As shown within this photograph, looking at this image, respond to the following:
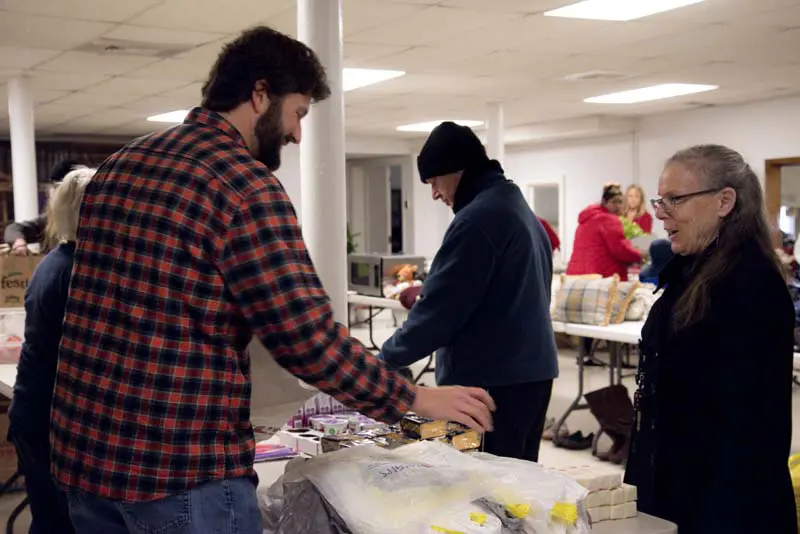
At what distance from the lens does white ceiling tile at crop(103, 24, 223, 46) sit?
5.82 m

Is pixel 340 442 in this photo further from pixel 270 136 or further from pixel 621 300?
pixel 621 300

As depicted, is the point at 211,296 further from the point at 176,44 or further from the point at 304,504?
the point at 176,44

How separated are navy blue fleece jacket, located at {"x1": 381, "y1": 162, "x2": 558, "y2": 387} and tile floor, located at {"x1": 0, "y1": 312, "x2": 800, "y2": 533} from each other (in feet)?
3.61

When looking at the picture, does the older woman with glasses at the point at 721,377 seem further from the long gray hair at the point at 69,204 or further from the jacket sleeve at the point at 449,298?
the long gray hair at the point at 69,204

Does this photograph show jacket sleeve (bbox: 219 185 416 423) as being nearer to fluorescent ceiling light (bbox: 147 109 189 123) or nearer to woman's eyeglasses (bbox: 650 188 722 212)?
woman's eyeglasses (bbox: 650 188 722 212)

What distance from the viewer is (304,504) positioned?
5.11 feet

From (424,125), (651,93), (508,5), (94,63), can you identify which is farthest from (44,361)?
(424,125)

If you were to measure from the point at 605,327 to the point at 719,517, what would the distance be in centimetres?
321

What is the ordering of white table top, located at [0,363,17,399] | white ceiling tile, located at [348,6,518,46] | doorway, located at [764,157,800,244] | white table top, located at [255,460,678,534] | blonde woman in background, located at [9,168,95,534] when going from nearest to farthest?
white table top, located at [255,460,678,534], blonde woman in background, located at [9,168,95,534], white table top, located at [0,363,17,399], white ceiling tile, located at [348,6,518,46], doorway, located at [764,157,800,244]

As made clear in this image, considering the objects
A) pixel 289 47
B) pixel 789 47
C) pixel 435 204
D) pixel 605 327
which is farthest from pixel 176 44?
pixel 435 204

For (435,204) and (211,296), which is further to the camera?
(435,204)

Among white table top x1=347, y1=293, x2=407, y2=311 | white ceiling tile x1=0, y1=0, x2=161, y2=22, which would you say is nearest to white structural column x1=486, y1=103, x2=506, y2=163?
white table top x1=347, y1=293, x2=407, y2=311

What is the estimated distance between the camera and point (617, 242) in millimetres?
7441

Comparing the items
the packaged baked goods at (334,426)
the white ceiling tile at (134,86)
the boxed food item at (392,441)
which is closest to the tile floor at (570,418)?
the packaged baked goods at (334,426)
